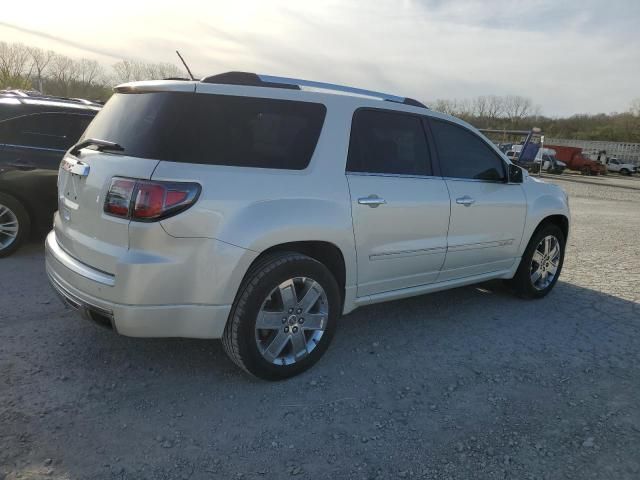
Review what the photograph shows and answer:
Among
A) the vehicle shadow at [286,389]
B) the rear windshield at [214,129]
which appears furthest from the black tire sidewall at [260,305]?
the rear windshield at [214,129]

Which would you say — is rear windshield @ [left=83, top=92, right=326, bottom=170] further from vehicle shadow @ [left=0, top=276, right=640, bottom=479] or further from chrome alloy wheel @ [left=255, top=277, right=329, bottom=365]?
vehicle shadow @ [left=0, top=276, right=640, bottom=479]

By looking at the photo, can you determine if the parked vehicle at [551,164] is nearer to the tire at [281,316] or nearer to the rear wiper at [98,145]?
the tire at [281,316]

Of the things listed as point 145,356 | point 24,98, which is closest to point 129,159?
point 145,356

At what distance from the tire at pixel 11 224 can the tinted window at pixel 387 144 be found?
396 cm

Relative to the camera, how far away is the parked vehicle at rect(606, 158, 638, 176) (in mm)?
46969

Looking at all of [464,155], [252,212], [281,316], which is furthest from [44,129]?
[464,155]

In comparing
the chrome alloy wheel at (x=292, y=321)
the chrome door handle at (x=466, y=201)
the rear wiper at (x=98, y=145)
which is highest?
the rear wiper at (x=98, y=145)

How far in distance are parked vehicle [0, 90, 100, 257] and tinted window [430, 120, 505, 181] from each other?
13.4ft

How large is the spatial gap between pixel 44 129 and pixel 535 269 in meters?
5.48

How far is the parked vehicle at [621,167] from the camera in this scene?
47.0m

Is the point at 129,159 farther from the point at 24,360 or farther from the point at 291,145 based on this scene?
the point at 24,360

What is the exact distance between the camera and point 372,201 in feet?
11.5

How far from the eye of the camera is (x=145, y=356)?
3516 millimetres

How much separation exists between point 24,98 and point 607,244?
8718mm
